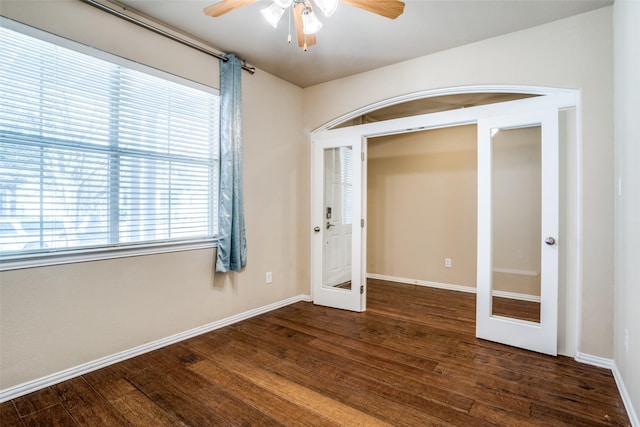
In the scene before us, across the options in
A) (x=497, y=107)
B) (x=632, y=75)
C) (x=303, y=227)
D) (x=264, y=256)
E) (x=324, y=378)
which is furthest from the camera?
(x=303, y=227)

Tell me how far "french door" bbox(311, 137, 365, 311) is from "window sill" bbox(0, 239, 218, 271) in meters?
1.52

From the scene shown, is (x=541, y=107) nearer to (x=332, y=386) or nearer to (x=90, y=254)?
(x=332, y=386)

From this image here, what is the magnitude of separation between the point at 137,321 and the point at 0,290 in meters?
0.89

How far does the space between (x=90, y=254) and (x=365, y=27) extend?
2879 millimetres

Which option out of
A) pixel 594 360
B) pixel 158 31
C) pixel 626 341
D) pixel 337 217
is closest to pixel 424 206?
pixel 337 217

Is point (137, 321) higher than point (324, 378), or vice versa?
point (137, 321)

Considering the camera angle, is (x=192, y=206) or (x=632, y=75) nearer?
(x=632, y=75)

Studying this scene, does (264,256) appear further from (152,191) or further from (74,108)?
(74,108)

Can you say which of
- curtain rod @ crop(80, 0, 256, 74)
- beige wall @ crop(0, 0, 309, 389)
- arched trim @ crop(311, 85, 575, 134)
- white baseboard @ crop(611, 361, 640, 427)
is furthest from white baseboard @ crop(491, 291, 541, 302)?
curtain rod @ crop(80, 0, 256, 74)

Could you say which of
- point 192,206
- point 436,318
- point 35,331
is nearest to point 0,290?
point 35,331

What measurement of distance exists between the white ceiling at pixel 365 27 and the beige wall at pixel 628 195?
22.0 inches

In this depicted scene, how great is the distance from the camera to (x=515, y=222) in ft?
9.45

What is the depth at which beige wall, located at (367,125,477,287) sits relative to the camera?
449cm

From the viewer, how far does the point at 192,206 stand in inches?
117
